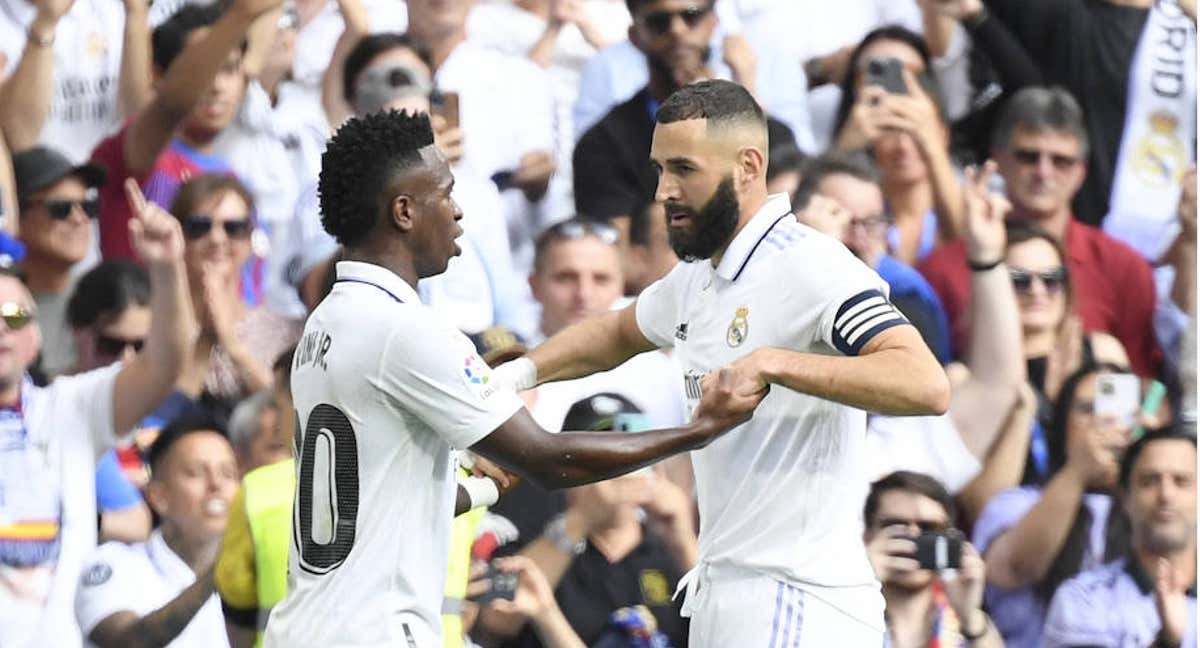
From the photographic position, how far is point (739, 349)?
4570mm

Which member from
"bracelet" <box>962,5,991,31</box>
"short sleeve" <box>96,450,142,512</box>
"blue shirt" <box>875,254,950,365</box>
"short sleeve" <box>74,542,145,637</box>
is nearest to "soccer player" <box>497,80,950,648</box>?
"short sleeve" <box>74,542,145,637</box>

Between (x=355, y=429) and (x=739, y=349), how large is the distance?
33.2 inches

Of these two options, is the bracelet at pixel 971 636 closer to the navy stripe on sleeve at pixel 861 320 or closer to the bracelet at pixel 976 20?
the navy stripe on sleeve at pixel 861 320

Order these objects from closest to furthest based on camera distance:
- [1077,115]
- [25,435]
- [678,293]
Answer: [678,293] < [25,435] < [1077,115]

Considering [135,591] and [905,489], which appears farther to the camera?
[905,489]

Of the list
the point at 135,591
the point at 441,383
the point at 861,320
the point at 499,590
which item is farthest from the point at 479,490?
the point at 135,591

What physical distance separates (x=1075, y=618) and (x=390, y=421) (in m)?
3.59

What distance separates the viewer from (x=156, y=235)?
6.73 meters

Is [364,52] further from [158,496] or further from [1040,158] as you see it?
[1040,158]

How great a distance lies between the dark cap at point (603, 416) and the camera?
650 centimetres

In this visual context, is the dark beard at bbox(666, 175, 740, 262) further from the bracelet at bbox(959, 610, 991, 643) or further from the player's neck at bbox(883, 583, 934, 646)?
the bracelet at bbox(959, 610, 991, 643)

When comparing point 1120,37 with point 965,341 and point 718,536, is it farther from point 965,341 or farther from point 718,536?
point 718,536

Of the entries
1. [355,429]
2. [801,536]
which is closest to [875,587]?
[801,536]

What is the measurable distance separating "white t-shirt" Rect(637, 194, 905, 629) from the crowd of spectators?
0.92m
